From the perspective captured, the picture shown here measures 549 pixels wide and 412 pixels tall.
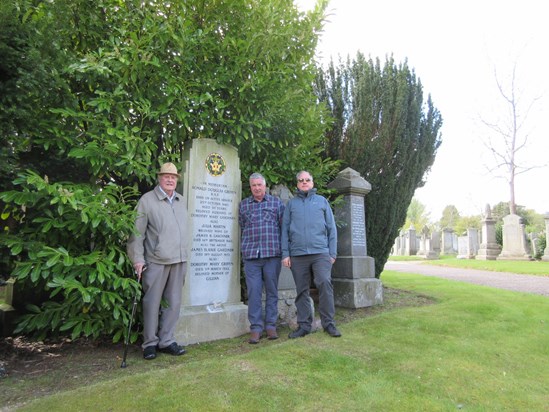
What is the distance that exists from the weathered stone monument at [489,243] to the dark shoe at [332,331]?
22.7m

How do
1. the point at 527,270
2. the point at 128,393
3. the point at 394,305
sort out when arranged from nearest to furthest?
the point at 128,393 → the point at 394,305 → the point at 527,270

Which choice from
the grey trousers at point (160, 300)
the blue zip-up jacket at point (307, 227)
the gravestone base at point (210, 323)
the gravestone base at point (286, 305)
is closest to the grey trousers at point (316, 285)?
the blue zip-up jacket at point (307, 227)

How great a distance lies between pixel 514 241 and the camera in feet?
73.8

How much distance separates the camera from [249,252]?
15.5ft

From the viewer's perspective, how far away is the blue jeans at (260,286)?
4730 millimetres

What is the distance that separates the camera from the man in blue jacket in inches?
183

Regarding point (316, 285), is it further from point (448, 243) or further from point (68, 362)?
point (448, 243)

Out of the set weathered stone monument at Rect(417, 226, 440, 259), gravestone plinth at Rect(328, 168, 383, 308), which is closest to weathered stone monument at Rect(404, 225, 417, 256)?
weathered stone monument at Rect(417, 226, 440, 259)

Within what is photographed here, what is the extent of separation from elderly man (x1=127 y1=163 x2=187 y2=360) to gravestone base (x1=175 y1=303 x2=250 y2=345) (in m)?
0.22

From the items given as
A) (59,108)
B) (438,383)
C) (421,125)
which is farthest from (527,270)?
(59,108)

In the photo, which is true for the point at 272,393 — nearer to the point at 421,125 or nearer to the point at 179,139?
the point at 179,139

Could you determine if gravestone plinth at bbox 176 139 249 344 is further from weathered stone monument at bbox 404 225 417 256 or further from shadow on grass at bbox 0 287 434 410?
weathered stone monument at bbox 404 225 417 256

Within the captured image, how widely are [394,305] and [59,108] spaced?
5915mm

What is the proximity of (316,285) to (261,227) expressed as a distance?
3.28ft
